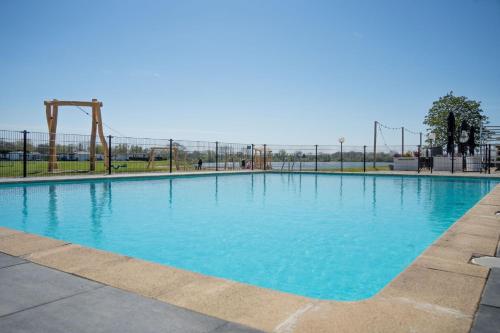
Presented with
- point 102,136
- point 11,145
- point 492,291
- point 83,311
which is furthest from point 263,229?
point 102,136

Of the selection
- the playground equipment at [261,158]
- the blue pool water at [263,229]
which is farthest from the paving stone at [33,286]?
the playground equipment at [261,158]

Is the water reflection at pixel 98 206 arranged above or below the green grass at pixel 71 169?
below

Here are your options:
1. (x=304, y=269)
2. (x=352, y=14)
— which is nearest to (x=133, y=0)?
(x=352, y=14)

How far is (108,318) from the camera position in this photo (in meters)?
1.87

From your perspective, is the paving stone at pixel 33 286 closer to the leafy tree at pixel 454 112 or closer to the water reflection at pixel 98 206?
the water reflection at pixel 98 206

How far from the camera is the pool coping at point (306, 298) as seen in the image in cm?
182

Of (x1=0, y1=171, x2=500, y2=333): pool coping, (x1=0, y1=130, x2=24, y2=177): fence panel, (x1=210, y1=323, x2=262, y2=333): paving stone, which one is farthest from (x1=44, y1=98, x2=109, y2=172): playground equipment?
(x1=210, y1=323, x2=262, y2=333): paving stone

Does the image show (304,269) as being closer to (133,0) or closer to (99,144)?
(133,0)

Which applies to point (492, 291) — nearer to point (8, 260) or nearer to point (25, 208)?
point (8, 260)

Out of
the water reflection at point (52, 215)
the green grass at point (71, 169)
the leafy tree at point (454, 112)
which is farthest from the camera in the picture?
the leafy tree at point (454, 112)

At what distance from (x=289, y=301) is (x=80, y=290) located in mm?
1453

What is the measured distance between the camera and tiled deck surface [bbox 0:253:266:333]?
5.76ft

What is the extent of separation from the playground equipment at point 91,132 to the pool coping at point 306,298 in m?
13.4

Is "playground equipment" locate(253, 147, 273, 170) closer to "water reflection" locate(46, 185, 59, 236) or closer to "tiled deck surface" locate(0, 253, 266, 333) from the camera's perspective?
"water reflection" locate(46, 185, 59, 236)
